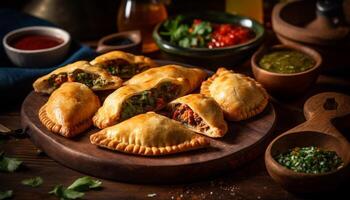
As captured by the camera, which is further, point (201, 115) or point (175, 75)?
point (175, 75)

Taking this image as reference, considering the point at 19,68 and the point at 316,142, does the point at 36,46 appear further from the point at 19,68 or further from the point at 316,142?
the point at 316,142

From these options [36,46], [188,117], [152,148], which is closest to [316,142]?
[188,117]

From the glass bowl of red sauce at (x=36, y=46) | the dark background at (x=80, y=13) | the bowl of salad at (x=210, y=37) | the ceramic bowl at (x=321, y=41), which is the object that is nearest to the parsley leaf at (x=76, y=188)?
the glass bowl of red sauce at (x=36, y=46)

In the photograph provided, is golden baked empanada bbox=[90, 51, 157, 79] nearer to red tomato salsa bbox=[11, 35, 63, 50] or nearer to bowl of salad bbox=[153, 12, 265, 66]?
bowl of salad bbox=[153, 12, 265, 66]

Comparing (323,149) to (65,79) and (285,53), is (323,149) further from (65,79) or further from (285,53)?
(65,79)

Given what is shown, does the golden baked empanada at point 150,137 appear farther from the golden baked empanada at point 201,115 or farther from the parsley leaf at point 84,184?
the parsley leaf at point 84,184
